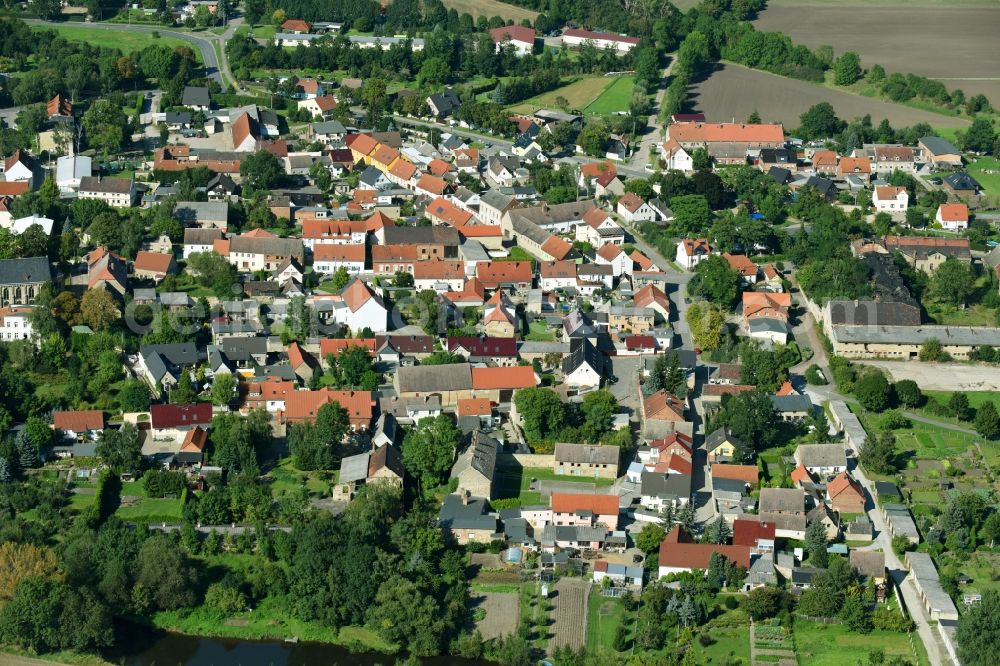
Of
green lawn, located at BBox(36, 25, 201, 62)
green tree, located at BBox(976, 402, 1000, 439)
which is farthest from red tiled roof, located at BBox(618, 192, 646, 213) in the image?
green lawn, located at BBox(36, 25, 201, 62)

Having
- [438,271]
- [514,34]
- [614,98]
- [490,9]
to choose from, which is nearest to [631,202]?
[438,271]

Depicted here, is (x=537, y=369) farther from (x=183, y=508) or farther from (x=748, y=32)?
(x=748, y=32)

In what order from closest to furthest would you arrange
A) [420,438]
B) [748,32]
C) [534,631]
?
[534,631]
[420,438]
[748,32]

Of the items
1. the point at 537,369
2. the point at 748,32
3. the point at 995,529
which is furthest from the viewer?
the point at 748,32

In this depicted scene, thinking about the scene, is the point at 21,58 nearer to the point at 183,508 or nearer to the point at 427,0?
the point at 427,0

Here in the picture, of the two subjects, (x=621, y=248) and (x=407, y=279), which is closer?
(x=407, y=279)

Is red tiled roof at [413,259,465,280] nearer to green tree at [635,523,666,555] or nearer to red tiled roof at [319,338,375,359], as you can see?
red tiled roof at [319,338,375,359]

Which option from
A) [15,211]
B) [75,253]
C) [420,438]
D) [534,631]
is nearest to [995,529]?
[534,631]

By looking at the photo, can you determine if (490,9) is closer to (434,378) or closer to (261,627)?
(434,378)
